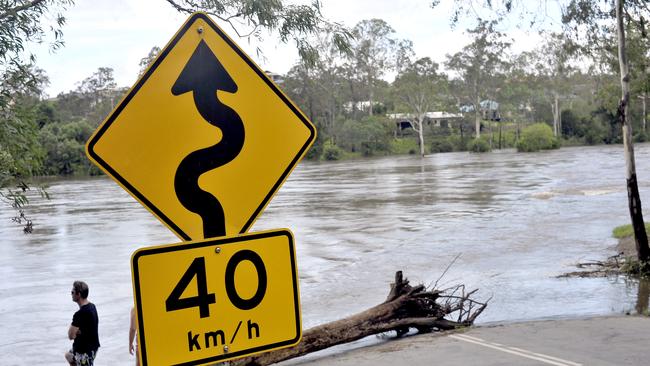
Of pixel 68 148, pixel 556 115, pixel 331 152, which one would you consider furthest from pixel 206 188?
pixel 556 115

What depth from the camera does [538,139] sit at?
9894cm

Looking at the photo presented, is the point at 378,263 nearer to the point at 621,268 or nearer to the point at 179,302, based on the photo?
the point at 621,268

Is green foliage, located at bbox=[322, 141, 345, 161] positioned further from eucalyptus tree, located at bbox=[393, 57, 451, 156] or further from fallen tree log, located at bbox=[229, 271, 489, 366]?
fallen tree log, located at bbox=[229, 271, 489, 366]

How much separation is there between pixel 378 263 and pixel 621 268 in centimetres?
712

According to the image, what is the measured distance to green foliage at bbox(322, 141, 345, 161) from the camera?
340ft

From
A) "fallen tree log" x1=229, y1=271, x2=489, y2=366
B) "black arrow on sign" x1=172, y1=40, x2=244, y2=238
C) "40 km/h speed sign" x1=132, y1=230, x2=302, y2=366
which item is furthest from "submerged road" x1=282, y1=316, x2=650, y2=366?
"black arrow on sign" x1=172, y1=40, x2=244, y2=238

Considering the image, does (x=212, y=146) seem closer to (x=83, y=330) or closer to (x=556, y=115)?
(x=83, y=330)

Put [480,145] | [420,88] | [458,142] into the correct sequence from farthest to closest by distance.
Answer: [458,142] < [480,145] < [420,88]

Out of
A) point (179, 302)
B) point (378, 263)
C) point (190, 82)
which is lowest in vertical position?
point (378, 263)

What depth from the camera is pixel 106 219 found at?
3950 centimetres

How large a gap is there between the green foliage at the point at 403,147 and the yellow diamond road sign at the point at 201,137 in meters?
108

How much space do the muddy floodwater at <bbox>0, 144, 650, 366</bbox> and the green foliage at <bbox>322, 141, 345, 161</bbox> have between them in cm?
5075

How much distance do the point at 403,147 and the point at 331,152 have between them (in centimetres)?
1242

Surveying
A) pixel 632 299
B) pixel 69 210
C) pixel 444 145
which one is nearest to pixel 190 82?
pixel 632 299
